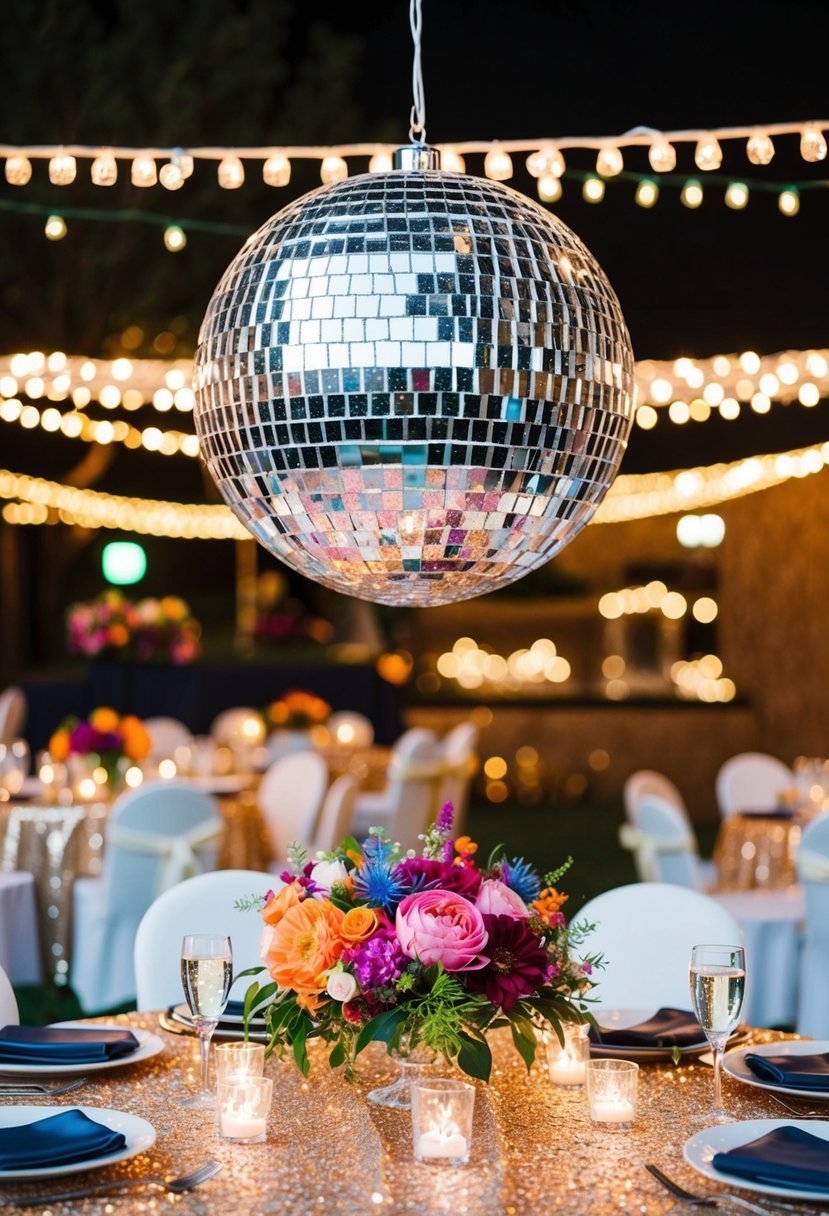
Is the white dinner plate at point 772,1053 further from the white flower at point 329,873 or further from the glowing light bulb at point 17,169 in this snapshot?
the glowing light bulb at point 17,169

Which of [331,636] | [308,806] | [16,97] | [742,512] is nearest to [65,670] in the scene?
[331,636]

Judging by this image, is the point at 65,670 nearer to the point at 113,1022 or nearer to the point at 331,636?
the point at 331,636

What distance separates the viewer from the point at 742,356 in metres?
6.75

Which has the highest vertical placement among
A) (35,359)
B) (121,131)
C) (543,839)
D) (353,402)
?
(121,131)

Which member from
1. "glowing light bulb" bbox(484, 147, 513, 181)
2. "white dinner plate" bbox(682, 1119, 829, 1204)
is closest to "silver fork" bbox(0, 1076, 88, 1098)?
"white dinner plate" bbox(682, 1119, 829, 1204)

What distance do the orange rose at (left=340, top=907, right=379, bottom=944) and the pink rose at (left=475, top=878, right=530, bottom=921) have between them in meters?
0.14

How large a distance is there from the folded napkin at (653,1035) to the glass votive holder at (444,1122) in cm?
56

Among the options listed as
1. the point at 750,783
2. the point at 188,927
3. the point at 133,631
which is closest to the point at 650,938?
the point at 188,927

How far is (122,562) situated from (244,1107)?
15753 millimetres

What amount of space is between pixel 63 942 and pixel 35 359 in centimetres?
304

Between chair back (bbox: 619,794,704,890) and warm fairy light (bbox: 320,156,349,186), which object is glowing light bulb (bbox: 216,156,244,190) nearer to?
warm fairy light (bbox: 320,156,349,186)

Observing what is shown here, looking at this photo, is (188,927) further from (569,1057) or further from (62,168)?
(62,168)

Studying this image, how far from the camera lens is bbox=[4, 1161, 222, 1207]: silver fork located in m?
1.75

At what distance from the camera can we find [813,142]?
4227mm
